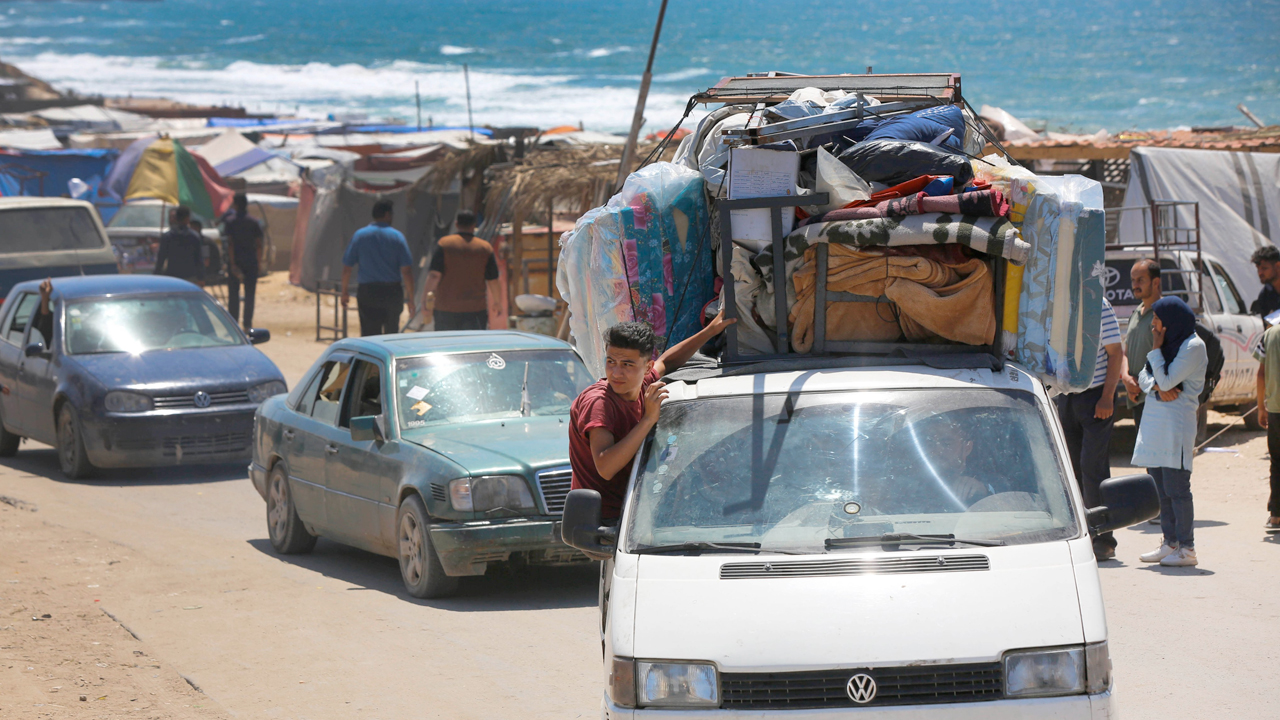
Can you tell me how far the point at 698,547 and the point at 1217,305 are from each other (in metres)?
10.4

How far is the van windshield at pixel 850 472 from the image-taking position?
447 cm

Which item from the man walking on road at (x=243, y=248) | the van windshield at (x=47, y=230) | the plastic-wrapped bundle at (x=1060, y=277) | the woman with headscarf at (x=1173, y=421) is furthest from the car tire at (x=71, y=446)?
the plastic-wrapped bundle at (x=1060, y=277)

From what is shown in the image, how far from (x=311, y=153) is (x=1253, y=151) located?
25.6 m

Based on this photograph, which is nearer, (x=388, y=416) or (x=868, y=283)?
(x=868, y=283)

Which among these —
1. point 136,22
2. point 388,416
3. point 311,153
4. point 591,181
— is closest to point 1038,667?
point 388,416

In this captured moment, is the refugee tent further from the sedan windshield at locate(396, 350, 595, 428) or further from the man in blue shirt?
the sedan windshield at locate(396, 350, 595, 428)

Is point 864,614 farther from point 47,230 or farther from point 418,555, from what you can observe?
point 47,230

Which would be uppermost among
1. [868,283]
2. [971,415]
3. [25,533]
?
[868,283]

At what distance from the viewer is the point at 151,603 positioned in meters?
8.09

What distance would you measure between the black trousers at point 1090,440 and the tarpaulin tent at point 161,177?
23.9 meters

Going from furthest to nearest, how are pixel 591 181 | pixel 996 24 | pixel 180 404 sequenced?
pixel 996 24
pixel 591 181
pixel 180 404

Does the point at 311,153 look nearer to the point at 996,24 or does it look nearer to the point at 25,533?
the point at 25,533

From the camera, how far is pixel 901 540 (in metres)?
4.34

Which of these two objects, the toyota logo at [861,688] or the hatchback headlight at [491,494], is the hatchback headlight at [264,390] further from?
the toyota logo at [861,688]
